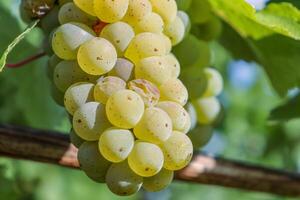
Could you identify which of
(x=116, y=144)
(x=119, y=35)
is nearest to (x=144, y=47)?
(x=119, y=35)

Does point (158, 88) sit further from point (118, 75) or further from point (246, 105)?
point (246, 105)

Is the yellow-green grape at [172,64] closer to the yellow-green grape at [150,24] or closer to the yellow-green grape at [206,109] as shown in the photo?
the yellow-green grape at [150,24]

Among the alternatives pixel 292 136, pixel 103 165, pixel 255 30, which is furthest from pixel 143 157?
pixel 292 136

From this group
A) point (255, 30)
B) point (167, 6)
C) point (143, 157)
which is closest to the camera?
point (143, 157)

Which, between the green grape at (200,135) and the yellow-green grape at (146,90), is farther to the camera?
the green grape at (200,135)

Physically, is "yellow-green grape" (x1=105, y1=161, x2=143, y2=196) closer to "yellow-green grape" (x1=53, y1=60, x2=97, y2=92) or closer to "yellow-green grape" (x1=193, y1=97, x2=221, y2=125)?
"yellow-green grape" (x1=53, y1=60, x2=97, y2=92)

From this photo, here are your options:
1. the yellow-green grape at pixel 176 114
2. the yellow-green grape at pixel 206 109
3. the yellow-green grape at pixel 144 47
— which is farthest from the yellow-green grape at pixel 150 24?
the yellow-green grape at pixel 206 109

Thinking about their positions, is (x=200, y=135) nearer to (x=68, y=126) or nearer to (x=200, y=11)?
(x=200, y=11)
